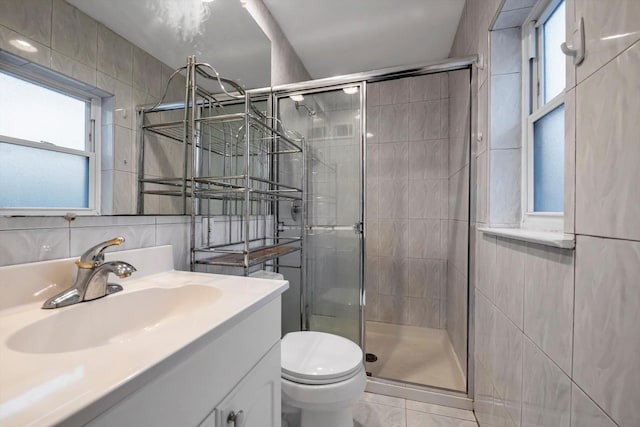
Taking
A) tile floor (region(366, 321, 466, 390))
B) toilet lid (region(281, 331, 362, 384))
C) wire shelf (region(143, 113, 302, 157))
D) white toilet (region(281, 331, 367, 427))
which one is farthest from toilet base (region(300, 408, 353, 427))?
wire shelf (region(143, 113, 302, 157))

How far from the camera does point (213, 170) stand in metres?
1.29

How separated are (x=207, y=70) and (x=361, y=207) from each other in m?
1.07

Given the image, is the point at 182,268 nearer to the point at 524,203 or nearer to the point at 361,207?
the point at 361,207

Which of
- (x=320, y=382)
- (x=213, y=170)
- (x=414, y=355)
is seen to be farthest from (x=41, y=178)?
(x=414, y=355)

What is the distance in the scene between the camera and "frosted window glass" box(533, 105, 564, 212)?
0.88 metres

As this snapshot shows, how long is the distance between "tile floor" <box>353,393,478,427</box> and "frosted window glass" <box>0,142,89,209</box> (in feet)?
4.89

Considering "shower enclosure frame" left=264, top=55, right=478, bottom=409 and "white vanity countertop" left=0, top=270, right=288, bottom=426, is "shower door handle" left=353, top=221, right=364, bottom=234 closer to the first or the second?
"shower enclosure frame" left=264, top=55, right=478, bottom=409

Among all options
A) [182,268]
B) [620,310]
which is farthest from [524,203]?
[182,268]

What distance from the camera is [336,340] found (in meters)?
1.26

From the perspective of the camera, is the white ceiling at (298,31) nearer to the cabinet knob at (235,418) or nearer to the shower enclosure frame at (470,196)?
the shower enclosure frame at (470,196)

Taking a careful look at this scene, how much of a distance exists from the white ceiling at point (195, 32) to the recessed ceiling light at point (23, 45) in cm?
18

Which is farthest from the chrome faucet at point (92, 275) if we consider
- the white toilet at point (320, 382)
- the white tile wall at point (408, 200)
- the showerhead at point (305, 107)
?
the white tile wall at point (408, 200)

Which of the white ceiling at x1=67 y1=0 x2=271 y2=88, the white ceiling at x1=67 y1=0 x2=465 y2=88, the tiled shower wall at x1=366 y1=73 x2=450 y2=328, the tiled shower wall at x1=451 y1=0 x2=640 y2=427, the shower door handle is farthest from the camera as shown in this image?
the tiled shower wall at x1=366 y1=73 x2=450 y2=328

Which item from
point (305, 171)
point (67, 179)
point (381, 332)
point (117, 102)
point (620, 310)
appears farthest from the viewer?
point (381, 332)
